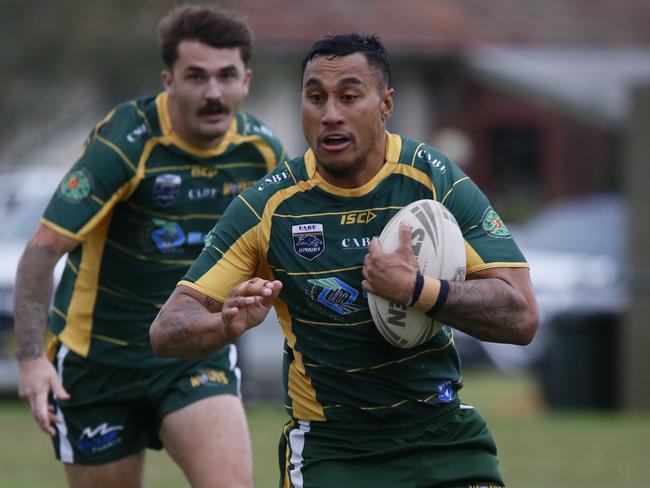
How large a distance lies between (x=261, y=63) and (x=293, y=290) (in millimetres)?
18998

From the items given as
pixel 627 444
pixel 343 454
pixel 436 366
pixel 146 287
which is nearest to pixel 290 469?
pixel 343 454

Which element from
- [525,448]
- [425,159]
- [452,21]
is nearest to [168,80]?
[425,159]

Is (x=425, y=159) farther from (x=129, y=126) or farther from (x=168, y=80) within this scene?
(x=168, y=80)

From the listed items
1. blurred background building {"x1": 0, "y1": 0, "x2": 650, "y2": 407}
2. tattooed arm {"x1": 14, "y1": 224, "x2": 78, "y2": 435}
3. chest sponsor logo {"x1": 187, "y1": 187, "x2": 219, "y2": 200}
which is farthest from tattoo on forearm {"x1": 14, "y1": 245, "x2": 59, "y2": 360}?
blurred background building {"x1": 0, "y1": 0, "x2": 650, "y2": 407}

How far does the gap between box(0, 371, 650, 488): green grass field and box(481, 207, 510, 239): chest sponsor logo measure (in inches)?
208

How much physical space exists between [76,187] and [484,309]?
2.23 metres

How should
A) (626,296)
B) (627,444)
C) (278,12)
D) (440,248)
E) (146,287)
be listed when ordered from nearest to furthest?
1. (440,248)
2. (146,287)
3. (627,444)
4. (626,296)
5. (278,12)

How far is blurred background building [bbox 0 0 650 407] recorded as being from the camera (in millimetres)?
14461

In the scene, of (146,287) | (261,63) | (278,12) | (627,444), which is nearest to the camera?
(146,287)

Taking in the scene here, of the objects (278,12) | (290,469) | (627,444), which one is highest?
(278,12)

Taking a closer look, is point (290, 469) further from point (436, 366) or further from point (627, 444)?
point (627, 444)

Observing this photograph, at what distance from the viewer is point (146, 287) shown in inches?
263

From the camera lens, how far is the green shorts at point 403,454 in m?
5.14

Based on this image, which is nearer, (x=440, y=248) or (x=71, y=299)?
(x=440, y=248)
